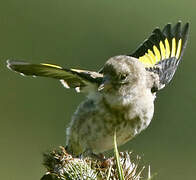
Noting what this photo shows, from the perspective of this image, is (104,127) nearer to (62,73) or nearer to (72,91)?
(62,73)

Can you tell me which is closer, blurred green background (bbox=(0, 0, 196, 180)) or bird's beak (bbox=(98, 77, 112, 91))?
bird's beak (bbox=(98, 77, 112, 91))

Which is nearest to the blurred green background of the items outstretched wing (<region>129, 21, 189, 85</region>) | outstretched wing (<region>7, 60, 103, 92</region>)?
outstretched wing (<region>129, 21, 189, 85</region>)

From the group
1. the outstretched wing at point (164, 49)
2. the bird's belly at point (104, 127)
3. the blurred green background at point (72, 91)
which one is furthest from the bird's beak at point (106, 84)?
the blurred green background at point (72, 91)

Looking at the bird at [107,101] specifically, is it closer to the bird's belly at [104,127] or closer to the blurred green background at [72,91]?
the bird's belly at [104,127]

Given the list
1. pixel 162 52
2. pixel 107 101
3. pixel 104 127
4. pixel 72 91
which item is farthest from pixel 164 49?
pixel 72 91

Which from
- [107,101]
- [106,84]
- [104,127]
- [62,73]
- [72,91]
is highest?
[72,91]

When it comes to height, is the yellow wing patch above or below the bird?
above

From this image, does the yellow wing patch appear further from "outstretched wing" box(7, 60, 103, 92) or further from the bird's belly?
the bird's belly
